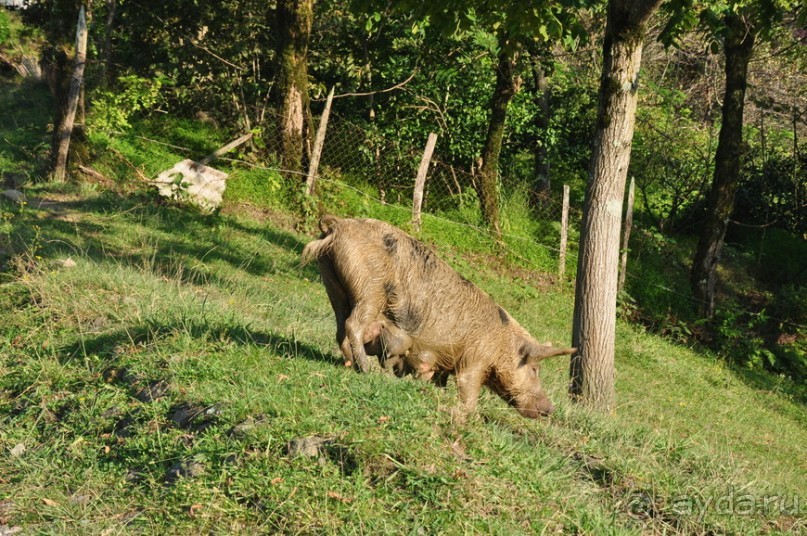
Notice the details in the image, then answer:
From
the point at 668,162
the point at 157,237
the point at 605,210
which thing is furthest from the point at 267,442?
the point at 668,162

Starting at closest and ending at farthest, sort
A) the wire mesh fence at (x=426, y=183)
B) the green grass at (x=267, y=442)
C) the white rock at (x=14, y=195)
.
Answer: the green grass at (x=267, y=442), the white rock at (x=14, y=195), the wire mesh fence at (x=426, y=183)

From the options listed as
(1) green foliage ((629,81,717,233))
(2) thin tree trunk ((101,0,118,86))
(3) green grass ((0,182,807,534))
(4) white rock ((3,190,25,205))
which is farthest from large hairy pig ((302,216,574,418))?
(1) green foliage ((629,81,717,233))

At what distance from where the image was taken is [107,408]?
6.43 metres

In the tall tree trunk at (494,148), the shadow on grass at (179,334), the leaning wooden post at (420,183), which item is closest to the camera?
the shadow on grass at (179,334)

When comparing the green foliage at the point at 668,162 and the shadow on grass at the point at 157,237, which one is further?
the green foliage at the point at 668,162

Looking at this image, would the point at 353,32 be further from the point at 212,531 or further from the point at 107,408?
the point at 212,531

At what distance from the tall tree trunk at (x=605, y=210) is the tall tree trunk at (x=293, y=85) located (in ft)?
25.2

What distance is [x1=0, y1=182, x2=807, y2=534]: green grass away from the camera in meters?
5.12

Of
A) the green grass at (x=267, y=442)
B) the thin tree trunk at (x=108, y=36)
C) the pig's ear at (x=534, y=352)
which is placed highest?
the thin tree trunk at (x=108, y=36)

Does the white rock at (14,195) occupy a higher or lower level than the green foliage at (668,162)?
lower

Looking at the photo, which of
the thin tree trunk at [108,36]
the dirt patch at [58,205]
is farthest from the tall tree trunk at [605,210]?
the thin tree trunk at [108,36]

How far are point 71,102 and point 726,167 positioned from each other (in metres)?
10.9

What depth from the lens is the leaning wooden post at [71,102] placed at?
46.0ft

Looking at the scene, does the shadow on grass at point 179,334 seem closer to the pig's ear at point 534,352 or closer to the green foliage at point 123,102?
the pig's ear at point 534,352
